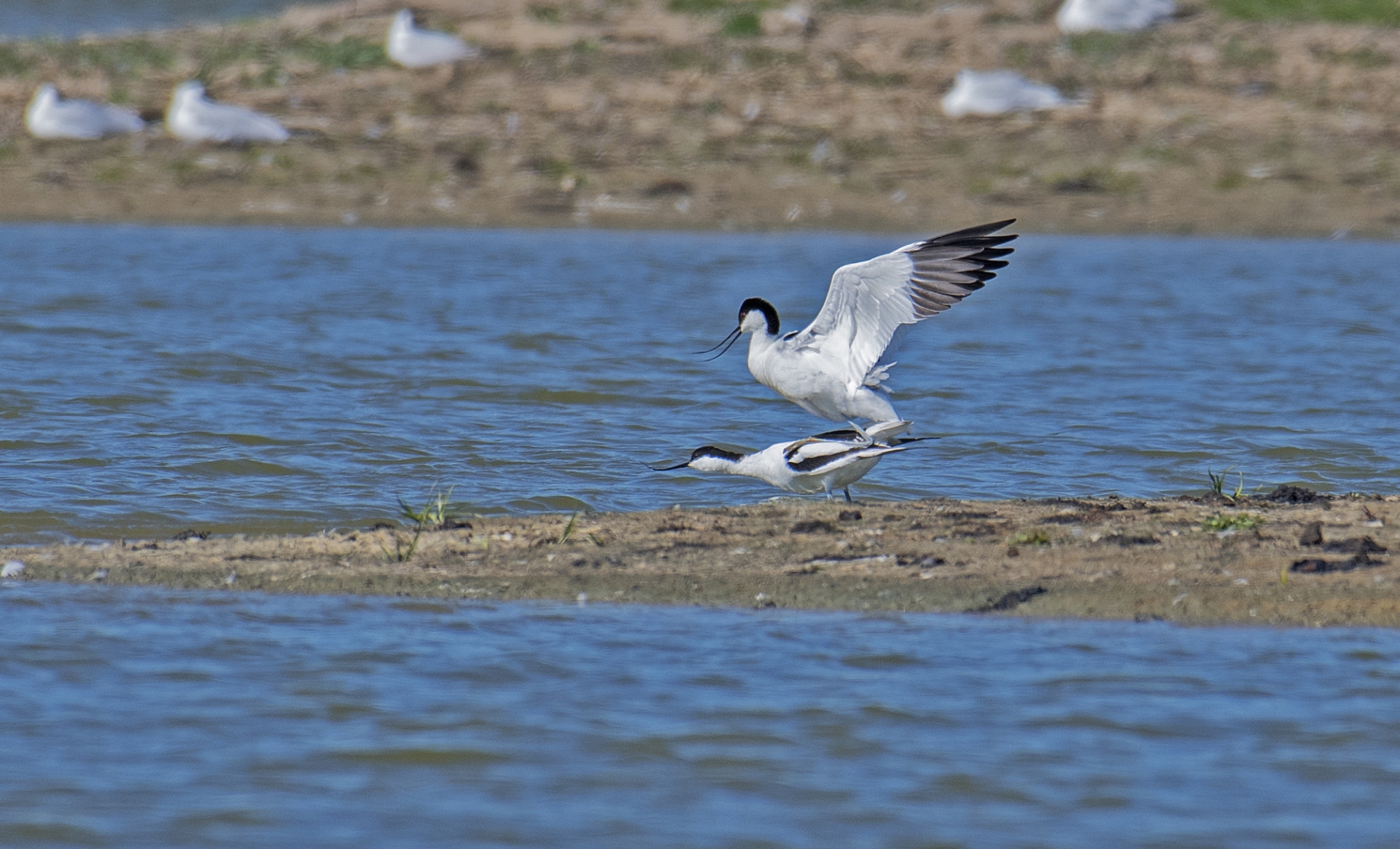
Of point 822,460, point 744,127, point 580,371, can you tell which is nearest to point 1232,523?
point 822,460

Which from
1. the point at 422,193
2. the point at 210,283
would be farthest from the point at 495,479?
the point at 422,193

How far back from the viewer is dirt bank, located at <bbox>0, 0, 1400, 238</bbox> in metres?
17.4

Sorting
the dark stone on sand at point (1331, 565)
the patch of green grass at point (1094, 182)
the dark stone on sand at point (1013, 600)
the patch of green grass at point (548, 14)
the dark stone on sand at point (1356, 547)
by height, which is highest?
the patch of green grass at point (548, 14)

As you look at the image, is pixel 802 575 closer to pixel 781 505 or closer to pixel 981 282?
pixel 781 505

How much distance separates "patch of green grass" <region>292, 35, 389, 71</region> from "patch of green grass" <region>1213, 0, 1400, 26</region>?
9633mm

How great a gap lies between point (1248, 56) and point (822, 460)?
47.9 ft

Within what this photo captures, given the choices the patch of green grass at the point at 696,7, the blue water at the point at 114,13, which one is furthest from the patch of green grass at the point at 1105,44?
the blue water at the point at 114,13

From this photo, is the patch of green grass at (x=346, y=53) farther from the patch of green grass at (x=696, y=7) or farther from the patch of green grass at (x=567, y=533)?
the patch of green grass at (x=567, y=533)

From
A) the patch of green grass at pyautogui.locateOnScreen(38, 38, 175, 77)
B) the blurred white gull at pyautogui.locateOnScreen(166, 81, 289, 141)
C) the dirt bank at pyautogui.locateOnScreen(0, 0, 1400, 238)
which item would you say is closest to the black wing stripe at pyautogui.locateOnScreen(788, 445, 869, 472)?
the dirt bank at pyautogui.locateOnScreen(0, 0, 1400, 238)

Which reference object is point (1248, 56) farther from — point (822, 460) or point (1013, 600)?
point (1013, 600)

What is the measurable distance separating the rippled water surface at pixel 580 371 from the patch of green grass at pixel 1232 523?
1.27 metres

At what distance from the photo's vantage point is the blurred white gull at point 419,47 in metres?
19.4

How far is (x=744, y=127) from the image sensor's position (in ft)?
60.3

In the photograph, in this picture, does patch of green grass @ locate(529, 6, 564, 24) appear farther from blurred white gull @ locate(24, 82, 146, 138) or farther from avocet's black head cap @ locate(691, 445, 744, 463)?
avocet's black head cap @ locate(691, 445, 744, 463)
